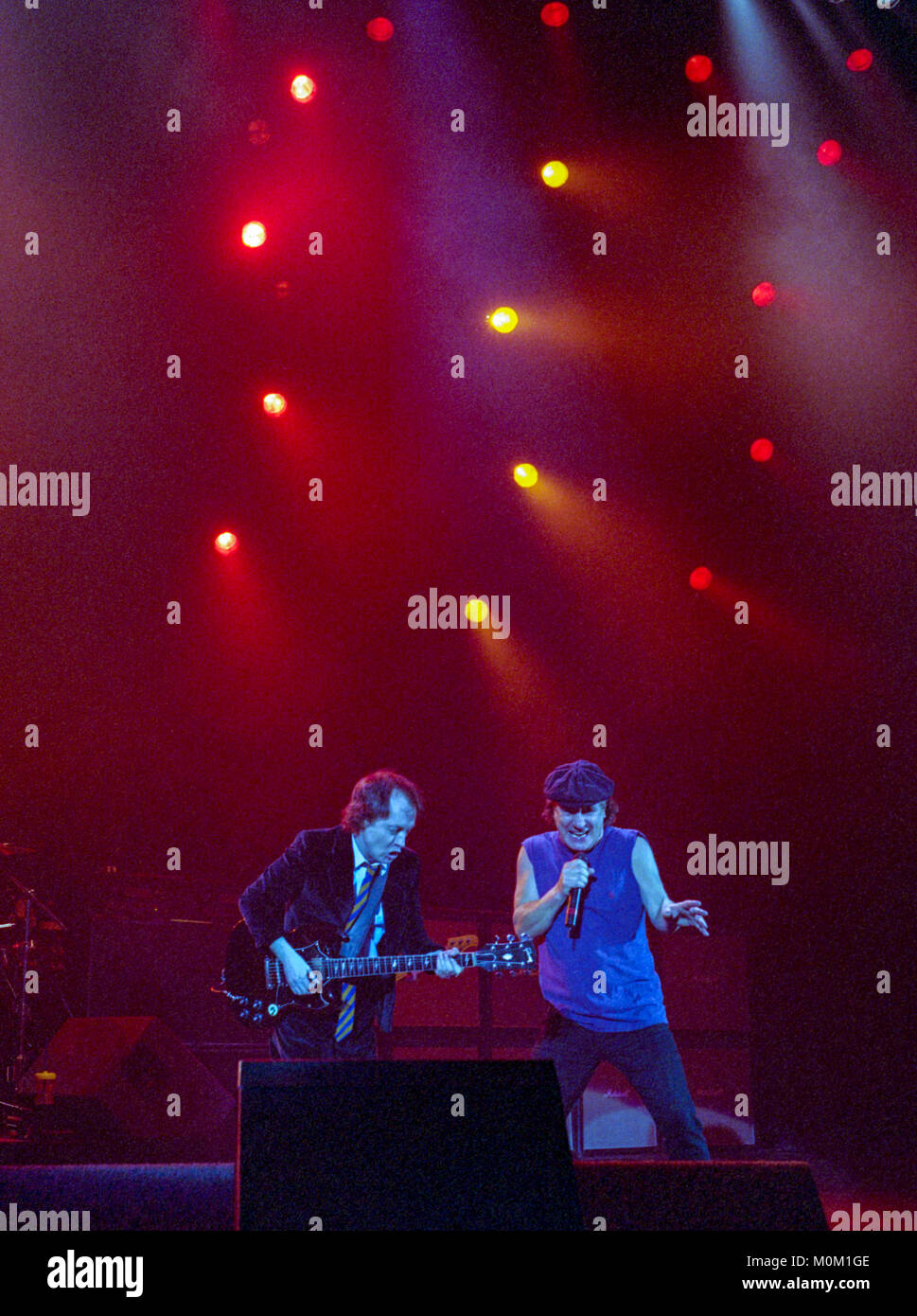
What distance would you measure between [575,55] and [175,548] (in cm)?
305

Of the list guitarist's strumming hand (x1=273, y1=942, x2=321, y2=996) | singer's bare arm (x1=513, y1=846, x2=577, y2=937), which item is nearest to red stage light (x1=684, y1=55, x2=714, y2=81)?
singer's bare arm (x1=513, y1=846, x2=577, y2=937)

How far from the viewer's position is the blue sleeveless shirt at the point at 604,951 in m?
3.91

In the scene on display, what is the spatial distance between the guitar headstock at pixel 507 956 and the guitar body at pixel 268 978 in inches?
19.5

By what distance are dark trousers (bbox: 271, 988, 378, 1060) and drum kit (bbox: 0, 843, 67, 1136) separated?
5.21 ft

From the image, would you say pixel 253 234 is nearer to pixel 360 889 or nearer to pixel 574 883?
pixel 360 889

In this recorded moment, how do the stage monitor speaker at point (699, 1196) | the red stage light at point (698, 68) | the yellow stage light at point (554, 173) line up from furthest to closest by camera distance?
the yellow stage light at point (554, 173)
the red stage light at point (698, 68)
the stage monitor speaker at point (699, 1196)

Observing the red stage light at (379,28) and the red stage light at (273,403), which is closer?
the red stage light at (379,28)

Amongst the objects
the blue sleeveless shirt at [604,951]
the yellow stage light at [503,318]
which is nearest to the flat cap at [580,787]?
the blue sleeveless shirt at [604,951]

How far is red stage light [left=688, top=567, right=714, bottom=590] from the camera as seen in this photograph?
638 centimetres

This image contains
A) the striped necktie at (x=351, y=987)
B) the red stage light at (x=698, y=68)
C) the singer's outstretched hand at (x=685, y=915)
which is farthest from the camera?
the red stage light at (x=698, y=68)

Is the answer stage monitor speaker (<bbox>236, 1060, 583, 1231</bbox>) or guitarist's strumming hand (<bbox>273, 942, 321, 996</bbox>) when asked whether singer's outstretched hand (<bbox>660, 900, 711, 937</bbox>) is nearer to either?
guitarist's strumming hand (<bbox>273, 942, 321, 996</bbox>)

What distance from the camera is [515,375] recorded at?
20.8 ft

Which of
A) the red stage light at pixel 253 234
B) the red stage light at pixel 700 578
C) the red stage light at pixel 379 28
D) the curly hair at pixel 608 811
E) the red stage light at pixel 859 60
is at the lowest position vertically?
the curly hair at pixel 608 811

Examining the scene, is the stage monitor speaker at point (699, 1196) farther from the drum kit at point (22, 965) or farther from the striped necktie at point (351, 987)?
the drum kit at point (22, 965)
